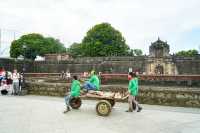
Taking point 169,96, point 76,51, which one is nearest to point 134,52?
point 76,51

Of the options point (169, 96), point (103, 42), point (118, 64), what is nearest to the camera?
point (169, 96)

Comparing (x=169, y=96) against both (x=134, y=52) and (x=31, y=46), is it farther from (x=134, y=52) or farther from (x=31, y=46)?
(x=134, y=52)

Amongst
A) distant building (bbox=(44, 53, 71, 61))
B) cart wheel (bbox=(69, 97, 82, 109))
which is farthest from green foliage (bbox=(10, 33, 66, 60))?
cart wheel (bbox=(69, 97, 82, 109))

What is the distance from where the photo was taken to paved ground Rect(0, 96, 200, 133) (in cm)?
720

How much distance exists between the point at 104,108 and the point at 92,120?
776mm

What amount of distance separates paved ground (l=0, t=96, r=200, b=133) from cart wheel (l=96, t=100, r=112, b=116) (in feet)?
0.64

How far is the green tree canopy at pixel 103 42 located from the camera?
52.7 metres

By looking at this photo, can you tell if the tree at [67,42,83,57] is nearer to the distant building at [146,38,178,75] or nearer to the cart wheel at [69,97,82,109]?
the distant building at [146,38,178,75]

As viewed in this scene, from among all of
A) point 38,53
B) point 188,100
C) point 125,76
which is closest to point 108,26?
point 38,53

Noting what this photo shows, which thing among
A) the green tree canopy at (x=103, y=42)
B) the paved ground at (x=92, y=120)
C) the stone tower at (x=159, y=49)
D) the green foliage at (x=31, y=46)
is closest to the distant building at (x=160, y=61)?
the stone tower at (x=159, y=49)

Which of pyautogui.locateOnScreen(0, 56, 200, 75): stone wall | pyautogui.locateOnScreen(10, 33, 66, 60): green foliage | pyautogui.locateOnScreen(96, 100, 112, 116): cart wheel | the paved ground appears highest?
pyautogui.locateOnScreen(10, 33, 66, 60): green foliage

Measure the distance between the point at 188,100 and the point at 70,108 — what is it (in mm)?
4539

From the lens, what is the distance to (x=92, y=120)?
835cm

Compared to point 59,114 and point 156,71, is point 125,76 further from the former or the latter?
point 156,71
